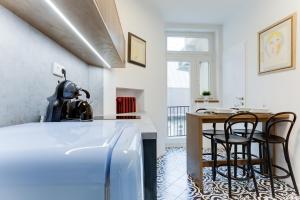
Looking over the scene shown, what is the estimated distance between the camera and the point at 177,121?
5.40 m

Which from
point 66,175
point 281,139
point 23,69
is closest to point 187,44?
point 281,139

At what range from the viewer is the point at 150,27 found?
3947mm

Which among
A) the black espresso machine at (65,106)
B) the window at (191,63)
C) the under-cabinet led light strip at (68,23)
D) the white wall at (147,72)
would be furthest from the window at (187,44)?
the black espresso machine at (65,106)

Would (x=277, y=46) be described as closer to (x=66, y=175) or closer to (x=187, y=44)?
(x=187, y=44)

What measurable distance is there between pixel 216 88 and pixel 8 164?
5.15 metres

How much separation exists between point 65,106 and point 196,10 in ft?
12.2

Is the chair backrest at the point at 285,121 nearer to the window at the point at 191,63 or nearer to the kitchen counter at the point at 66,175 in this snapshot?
the window at the point at 191,63

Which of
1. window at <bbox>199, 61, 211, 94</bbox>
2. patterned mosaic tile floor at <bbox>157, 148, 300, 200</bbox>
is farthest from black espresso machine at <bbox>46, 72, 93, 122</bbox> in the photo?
window at <bbox>199, 61, 211, 94</bbox>

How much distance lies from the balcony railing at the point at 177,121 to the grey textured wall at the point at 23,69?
12.6 feet

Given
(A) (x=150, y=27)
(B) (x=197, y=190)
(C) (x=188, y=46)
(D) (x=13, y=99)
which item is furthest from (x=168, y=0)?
(D) (x=13, y=99)

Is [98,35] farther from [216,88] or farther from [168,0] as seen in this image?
[216,88]

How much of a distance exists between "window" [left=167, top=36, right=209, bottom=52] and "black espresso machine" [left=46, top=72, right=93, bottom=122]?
13.1 feet

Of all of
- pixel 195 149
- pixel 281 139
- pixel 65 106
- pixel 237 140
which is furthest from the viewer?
pixel 195 149

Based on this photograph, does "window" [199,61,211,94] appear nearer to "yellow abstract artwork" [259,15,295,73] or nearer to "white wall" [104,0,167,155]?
"white wall" [104,0,167,155]
